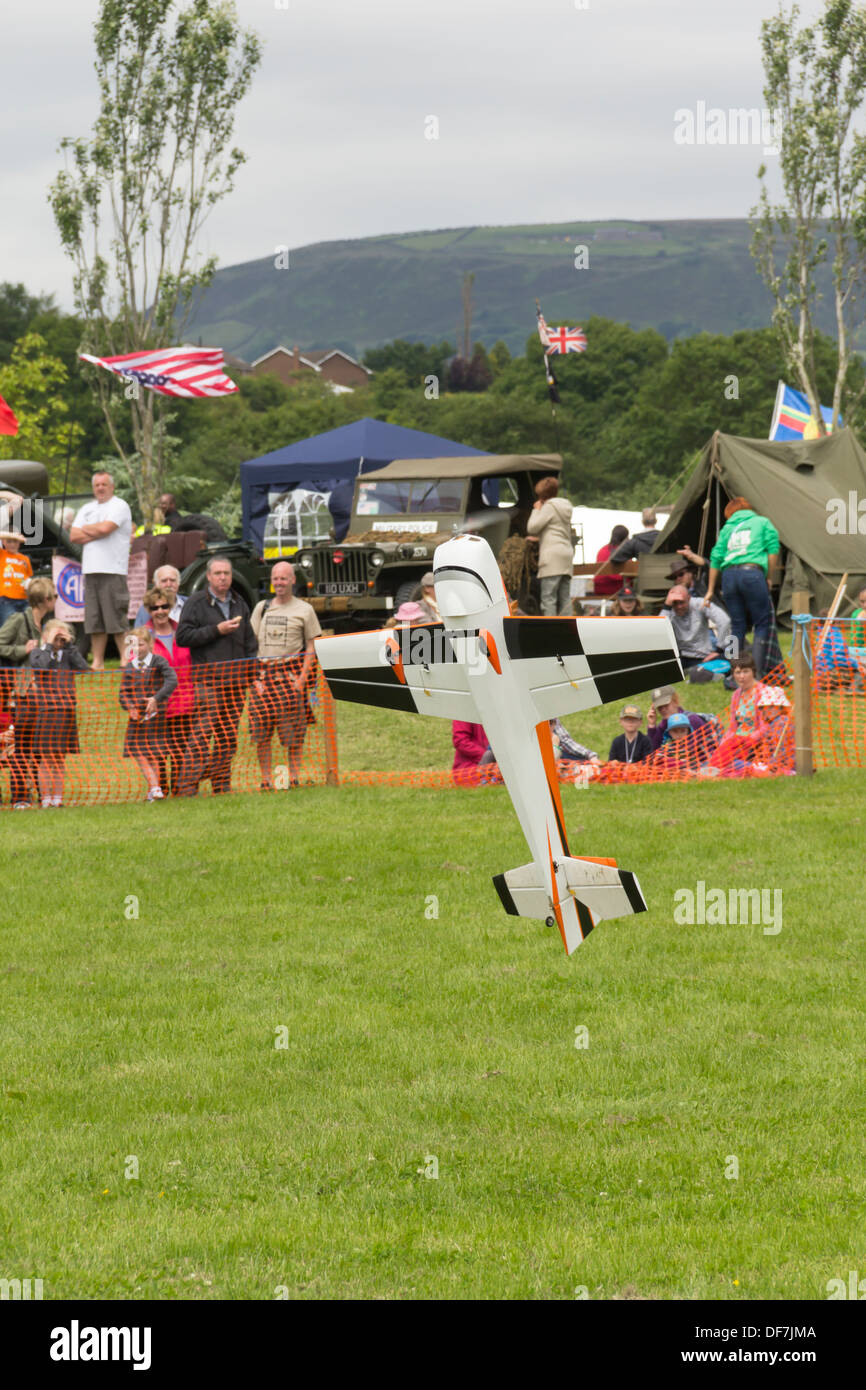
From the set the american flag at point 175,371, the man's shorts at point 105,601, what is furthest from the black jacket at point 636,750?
the american flag at point 175,371

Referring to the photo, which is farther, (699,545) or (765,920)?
(699,545)

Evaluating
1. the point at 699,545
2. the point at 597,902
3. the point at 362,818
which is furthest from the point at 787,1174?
the point at 699,545

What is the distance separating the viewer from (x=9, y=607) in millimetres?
14828

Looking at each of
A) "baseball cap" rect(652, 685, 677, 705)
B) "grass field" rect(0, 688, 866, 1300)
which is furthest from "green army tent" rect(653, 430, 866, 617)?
"grass field" rect(0, 688, 866, 1300)

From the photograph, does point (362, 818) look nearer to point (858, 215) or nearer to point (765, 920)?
point (765, 920)

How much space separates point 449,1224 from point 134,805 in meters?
8.19

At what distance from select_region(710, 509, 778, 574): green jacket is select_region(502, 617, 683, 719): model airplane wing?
41.3ft

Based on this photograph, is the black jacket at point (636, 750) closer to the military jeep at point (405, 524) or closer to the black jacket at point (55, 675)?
the black jacket at point (55, 675)

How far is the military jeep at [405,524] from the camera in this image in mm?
20469

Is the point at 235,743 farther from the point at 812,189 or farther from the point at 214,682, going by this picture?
the point at 812,189

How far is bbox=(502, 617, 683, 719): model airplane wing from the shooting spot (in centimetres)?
358

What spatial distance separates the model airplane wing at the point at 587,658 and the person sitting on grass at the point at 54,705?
978cm

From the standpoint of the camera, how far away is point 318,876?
10.5m

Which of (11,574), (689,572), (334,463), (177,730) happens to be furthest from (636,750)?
(334,463)
